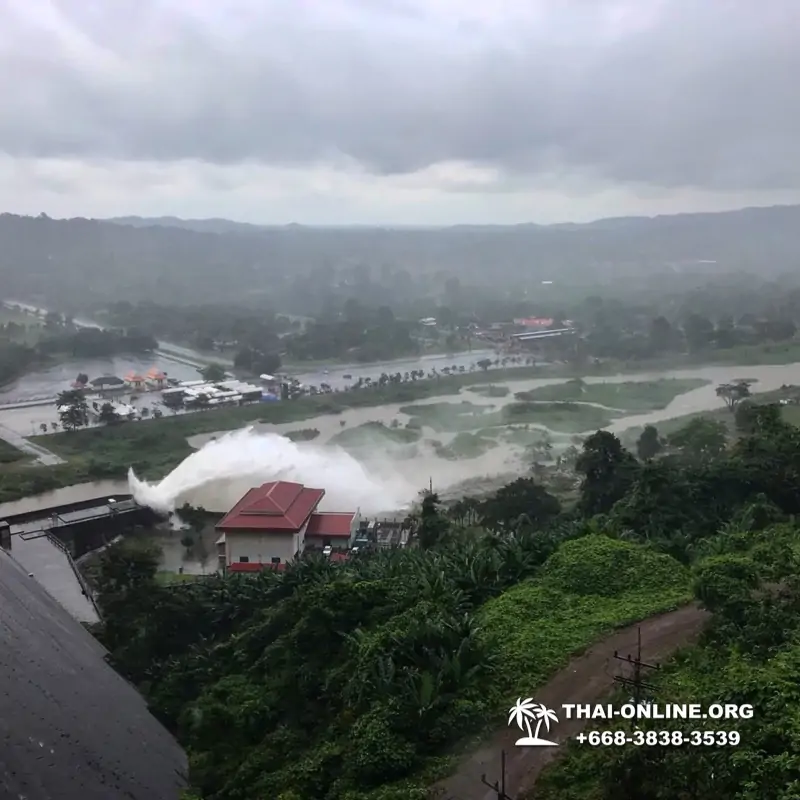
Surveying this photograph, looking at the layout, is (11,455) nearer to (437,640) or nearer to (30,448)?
(30,448)

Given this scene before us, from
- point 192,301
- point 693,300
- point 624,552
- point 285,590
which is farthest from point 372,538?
point 192,301

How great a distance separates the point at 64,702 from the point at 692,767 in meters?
6.92

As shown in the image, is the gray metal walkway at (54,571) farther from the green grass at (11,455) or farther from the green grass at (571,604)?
the green grass at (11,455)

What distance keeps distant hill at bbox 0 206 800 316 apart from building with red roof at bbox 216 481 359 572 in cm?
6019

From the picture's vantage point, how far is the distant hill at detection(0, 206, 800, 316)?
9506 cm

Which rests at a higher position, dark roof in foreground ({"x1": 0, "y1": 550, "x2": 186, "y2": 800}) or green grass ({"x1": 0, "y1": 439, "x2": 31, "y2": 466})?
dark roof in foreground ({"x1": 0, "y1": 550, "x2": 186, "y2": 800})

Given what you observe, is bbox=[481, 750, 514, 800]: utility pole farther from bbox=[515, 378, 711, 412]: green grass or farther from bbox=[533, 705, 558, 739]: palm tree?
bbox=[515, 378, 711, 412]: green grass

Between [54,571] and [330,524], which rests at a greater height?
[330,524]

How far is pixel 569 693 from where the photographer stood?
7738mm

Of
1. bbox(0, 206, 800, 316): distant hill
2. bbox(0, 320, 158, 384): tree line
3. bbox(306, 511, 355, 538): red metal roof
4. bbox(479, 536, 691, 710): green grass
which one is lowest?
bbox(306, 511, 355, 538): red metal roof

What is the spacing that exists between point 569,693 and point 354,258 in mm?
134939

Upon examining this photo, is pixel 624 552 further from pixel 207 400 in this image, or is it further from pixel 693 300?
pixel 693 300

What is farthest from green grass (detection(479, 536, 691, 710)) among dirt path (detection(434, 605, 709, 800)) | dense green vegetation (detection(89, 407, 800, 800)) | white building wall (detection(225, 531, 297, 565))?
white building wall (detection(225, 531, 297, 565))

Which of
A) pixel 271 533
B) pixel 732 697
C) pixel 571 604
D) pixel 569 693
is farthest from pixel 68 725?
pixel 271 533
